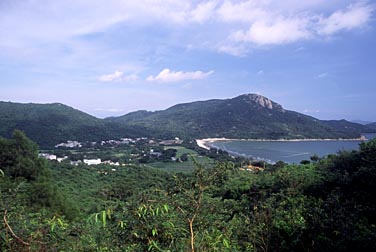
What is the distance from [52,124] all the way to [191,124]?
40.2 metres

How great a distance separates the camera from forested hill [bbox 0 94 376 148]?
51.3m

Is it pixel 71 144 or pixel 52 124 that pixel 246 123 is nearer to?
pixel 71 144

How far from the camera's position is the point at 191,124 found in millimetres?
84438

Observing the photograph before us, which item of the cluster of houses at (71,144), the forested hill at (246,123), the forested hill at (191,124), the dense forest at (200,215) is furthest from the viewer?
the forested hill at (246,123)

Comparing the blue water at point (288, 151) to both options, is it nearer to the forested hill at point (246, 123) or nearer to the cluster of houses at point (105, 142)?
the forested hill at point (246, 123)

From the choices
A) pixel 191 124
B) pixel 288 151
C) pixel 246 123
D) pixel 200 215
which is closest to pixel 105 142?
pixel 191 124

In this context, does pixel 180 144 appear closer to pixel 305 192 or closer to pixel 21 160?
pixel 21 160

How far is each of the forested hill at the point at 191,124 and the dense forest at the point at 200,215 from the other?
37.0 meters

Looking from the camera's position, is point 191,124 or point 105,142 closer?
point 105,142

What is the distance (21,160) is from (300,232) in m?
15.6

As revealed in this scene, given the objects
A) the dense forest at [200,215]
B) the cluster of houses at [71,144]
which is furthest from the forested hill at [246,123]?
the dense forest at [200,215]

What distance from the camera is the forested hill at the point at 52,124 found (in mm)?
48094

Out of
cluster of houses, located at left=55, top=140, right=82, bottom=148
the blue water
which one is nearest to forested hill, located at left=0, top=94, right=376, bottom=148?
cluster of houses, located at left=55, top=140, right=82, bottom=148

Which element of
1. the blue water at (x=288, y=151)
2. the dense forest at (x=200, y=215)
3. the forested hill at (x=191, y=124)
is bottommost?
the blue water at (x=288, y=151)
